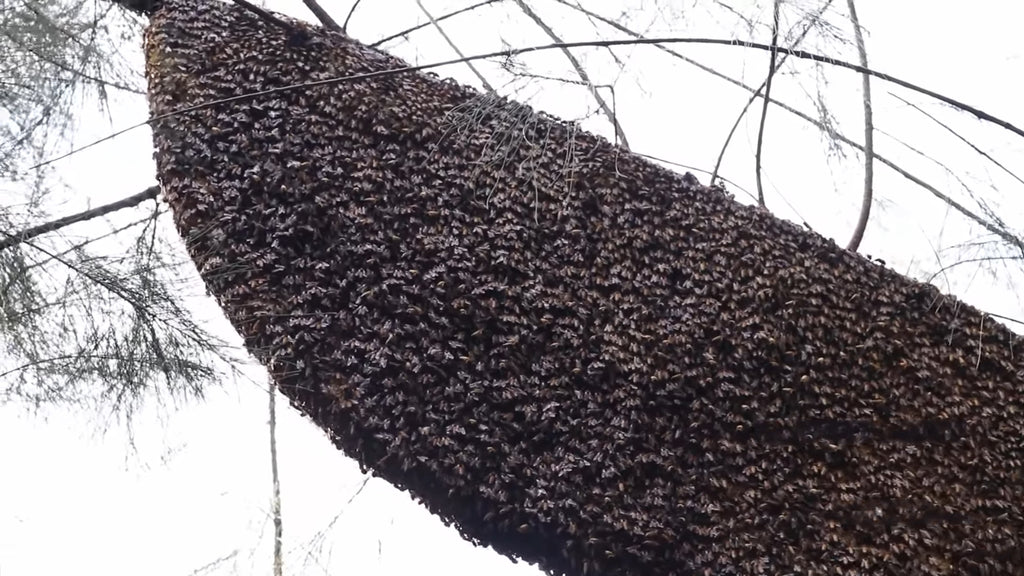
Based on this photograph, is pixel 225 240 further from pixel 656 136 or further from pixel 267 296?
pixel 656 136

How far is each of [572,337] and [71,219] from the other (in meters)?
1.06

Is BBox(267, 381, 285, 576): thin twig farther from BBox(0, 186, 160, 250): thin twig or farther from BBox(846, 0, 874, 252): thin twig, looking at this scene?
BBox(846, 0, 874, 252): thin twig

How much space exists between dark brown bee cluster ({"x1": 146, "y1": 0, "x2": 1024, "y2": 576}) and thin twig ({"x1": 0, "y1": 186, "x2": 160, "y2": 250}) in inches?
15.4

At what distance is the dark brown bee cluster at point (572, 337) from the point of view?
4.13ft

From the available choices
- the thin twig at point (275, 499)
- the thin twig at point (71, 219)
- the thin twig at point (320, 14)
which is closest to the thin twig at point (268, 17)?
the thin twig at point (320, 14)

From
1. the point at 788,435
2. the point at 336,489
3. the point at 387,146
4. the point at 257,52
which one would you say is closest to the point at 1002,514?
the point at 788,435

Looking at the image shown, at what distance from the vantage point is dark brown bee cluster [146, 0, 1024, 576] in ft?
4.13

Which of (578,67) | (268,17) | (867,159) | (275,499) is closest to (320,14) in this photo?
(268,17)

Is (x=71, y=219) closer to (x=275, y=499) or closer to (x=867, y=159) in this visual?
(x=275, y=499)

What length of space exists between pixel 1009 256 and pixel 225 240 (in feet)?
5.05

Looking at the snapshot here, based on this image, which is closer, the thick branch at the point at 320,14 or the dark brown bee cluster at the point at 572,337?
the dark brown bee cluster at the point at 572,337

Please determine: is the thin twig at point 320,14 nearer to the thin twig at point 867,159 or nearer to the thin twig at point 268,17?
the thin twig at point 268,17

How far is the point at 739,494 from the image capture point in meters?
1.27

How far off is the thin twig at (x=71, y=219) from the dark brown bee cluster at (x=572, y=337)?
0.39 m
